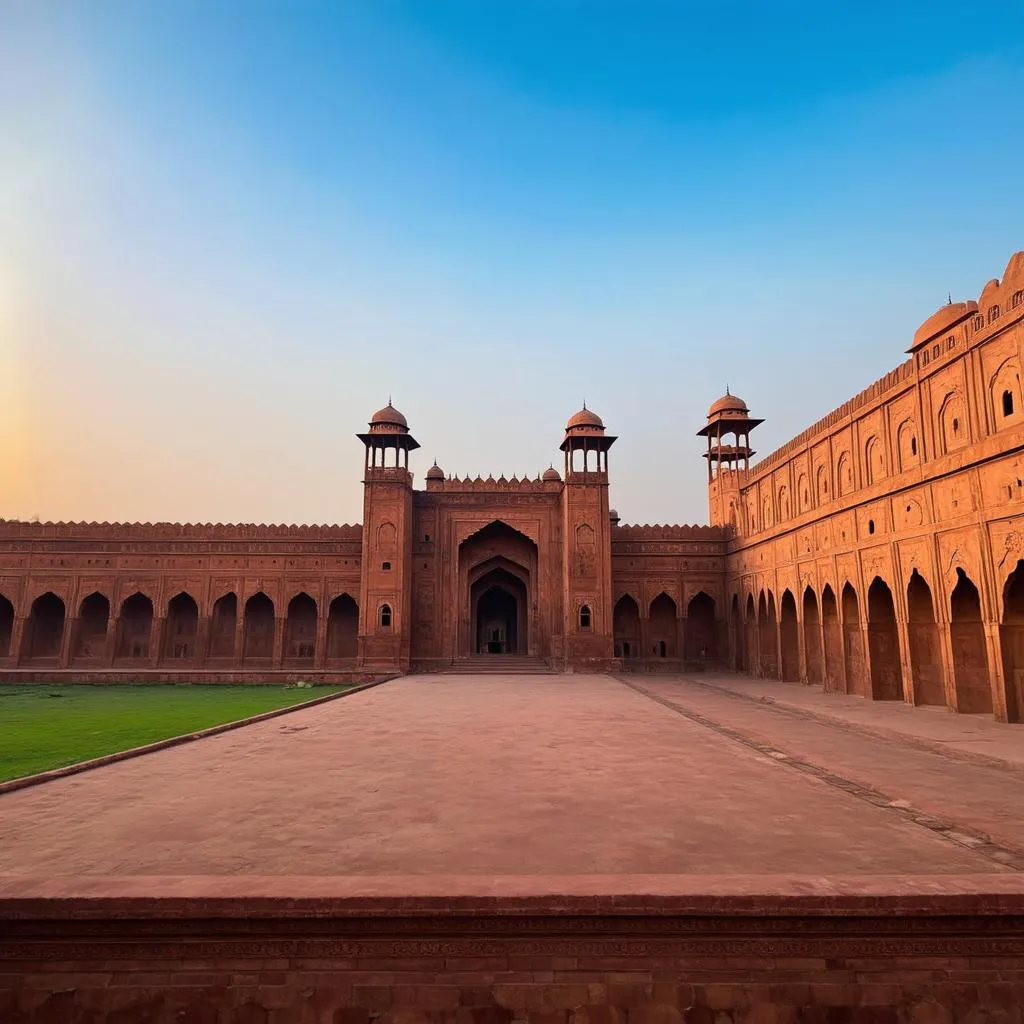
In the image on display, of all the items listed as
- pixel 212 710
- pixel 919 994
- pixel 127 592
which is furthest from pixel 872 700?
pixel 127 592

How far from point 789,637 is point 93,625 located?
2566 centimetres

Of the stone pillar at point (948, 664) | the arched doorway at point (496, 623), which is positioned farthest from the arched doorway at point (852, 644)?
the arched doorway at point (496, 623)

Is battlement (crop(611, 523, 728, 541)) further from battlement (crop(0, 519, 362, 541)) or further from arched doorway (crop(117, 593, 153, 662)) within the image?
arched doorway (crop(117, 593, 153, 662))

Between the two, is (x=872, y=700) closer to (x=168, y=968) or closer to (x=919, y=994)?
(x=919, y=994)

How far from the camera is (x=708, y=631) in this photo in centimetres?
2659

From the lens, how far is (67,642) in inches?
984

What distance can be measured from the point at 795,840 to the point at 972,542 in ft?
32.7

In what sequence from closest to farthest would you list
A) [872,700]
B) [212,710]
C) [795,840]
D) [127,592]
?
[795,840] → [212,710] → [872,700] → [127,592]

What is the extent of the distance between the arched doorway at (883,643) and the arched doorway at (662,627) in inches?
423

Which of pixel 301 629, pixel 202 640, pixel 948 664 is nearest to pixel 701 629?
pixel 948 664

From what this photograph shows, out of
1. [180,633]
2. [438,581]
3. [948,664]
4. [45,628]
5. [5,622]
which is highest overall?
[438,581]

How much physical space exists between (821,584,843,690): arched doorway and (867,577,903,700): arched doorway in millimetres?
1405

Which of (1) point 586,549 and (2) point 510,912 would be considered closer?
(2) point 510,912

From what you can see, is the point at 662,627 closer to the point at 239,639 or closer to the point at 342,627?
the point at 342,627
